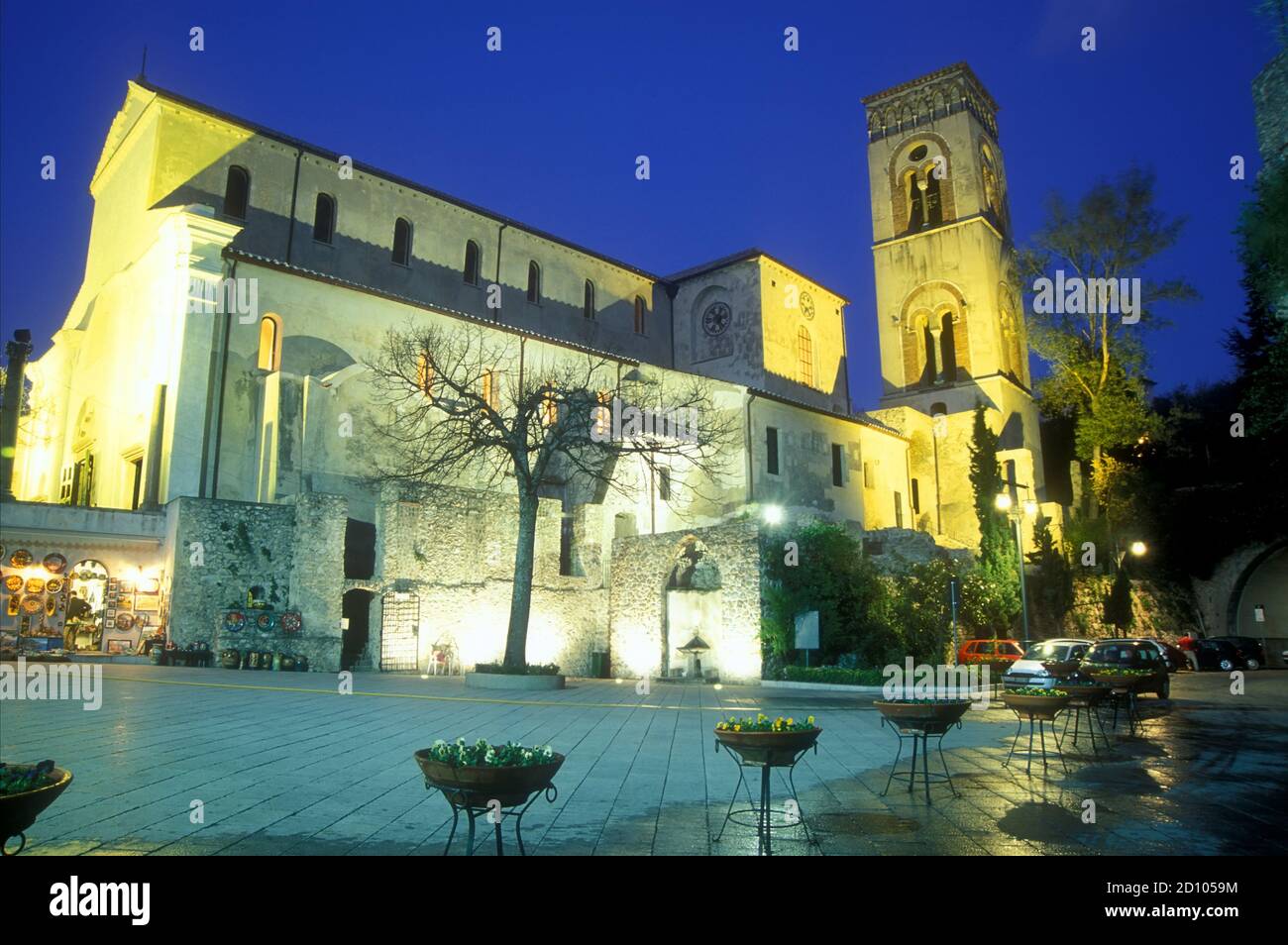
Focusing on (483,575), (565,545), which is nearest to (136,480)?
(483,575)

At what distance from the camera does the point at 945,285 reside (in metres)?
46.4

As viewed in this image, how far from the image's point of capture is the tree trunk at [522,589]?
20.9 m

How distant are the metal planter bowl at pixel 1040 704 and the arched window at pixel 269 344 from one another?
23893 mm

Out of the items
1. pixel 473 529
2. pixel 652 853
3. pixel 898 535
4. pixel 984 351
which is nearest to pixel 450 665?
pixel 473 529

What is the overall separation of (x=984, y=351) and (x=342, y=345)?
32727mm

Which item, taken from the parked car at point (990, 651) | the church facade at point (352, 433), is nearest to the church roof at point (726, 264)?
the church facade at point (352, 433)

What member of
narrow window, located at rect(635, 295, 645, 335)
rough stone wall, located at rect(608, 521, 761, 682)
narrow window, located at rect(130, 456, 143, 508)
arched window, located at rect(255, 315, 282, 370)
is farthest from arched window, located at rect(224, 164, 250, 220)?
narrow window, located at rect(635, 295, 645, 335)

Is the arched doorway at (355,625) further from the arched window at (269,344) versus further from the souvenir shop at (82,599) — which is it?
the arched window at (269,344)

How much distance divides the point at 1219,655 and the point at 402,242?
34.6m

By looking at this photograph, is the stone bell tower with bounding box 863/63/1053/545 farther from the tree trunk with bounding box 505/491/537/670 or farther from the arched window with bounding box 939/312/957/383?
the tree trunk with bounding box 505/491/537/670

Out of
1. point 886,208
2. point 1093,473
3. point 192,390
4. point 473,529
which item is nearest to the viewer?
point 192,390

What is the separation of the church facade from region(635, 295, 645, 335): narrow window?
108 millimetres

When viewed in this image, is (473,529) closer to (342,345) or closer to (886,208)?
(342,345)

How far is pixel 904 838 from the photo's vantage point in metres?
6.37
